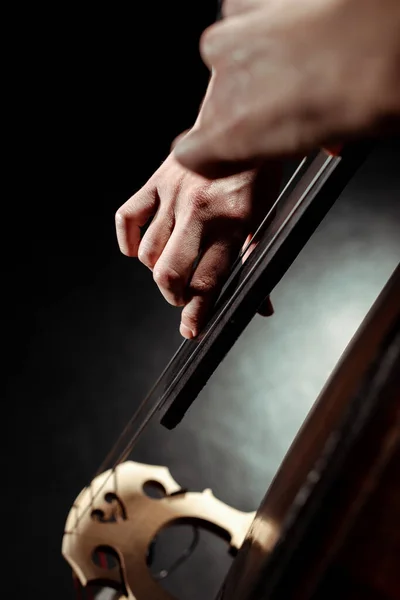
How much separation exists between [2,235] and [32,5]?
2.62 feet

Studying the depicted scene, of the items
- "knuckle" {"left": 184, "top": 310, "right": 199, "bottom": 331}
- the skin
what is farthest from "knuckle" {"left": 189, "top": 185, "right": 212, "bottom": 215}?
the skin

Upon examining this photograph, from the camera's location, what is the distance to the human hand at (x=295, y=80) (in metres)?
0.29

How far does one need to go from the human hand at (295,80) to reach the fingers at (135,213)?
36 cm

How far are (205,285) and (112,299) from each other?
1.28m

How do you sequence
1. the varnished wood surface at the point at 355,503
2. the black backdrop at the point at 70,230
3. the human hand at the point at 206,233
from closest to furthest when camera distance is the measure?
the varnished wood surface at the point at 355,503
the human hand at the point at 206,233
the black backdrop at the point at 70,230

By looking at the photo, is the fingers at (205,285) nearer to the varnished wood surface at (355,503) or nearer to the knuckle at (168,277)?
the knuckle at (168,277)

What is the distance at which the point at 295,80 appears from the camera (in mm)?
315

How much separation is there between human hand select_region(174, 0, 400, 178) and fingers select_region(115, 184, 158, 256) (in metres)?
0.36

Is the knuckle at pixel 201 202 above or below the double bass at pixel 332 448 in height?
above

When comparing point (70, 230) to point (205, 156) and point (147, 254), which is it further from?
point (205, 156)

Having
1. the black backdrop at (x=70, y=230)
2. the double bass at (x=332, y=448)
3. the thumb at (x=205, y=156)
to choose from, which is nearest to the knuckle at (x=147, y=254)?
the double bass at (x=332, y=448)

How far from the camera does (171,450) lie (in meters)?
1.59

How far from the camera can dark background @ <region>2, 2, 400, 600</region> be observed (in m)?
1.52

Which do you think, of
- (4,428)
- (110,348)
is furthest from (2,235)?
(4,428)
